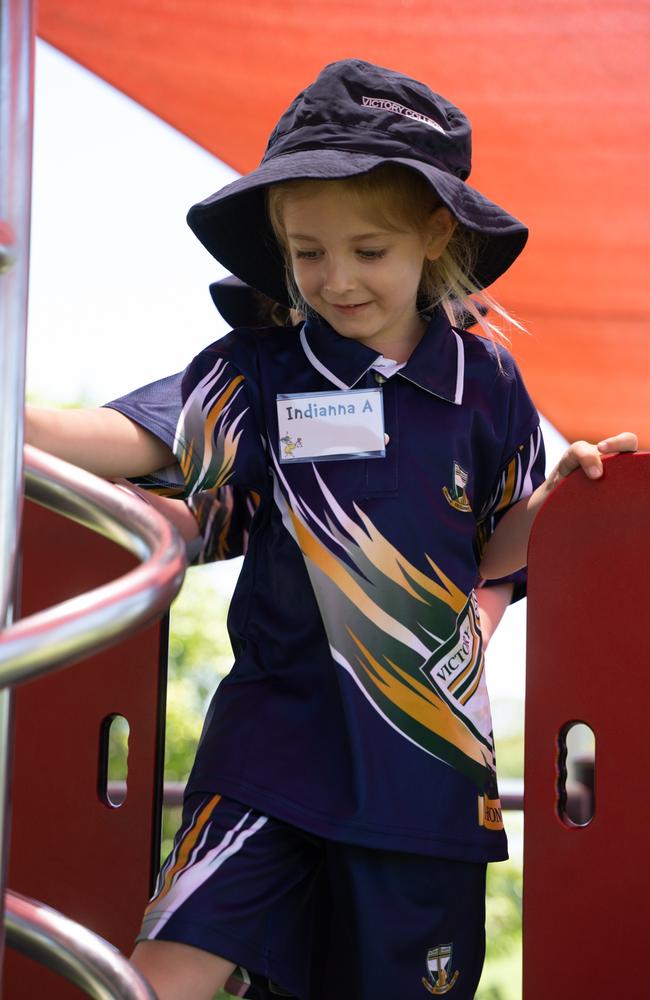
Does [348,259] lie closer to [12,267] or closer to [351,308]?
[351,308]

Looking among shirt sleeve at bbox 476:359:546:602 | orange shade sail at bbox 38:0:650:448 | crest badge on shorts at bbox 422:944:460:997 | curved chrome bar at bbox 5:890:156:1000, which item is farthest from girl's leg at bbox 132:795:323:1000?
orange shade sail at bbox 38:0:650:448

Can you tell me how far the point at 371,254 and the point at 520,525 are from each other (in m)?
0.38

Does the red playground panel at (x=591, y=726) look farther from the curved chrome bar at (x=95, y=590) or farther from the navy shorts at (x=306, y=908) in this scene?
the curved chrome bar at (x=95, y=590)

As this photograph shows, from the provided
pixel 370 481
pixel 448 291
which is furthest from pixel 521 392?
pixel 370 481

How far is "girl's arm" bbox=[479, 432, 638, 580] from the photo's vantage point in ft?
4.67

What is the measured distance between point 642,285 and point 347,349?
3131 mm

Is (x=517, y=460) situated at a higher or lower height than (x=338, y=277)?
lower

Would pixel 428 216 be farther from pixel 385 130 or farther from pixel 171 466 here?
pixel 171 466

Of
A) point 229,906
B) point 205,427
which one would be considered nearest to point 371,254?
point 205,427

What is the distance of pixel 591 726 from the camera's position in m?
1.39

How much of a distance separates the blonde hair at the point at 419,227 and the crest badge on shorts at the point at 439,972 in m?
0.73

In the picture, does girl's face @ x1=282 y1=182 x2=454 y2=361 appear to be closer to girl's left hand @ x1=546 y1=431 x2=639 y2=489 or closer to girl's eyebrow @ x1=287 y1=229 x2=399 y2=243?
girl's eyebrow @ x1=287 y1=229 x2=399 y2=243

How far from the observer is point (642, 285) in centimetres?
448

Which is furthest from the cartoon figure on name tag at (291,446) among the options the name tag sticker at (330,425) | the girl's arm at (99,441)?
the girl's arm at (99,441)
